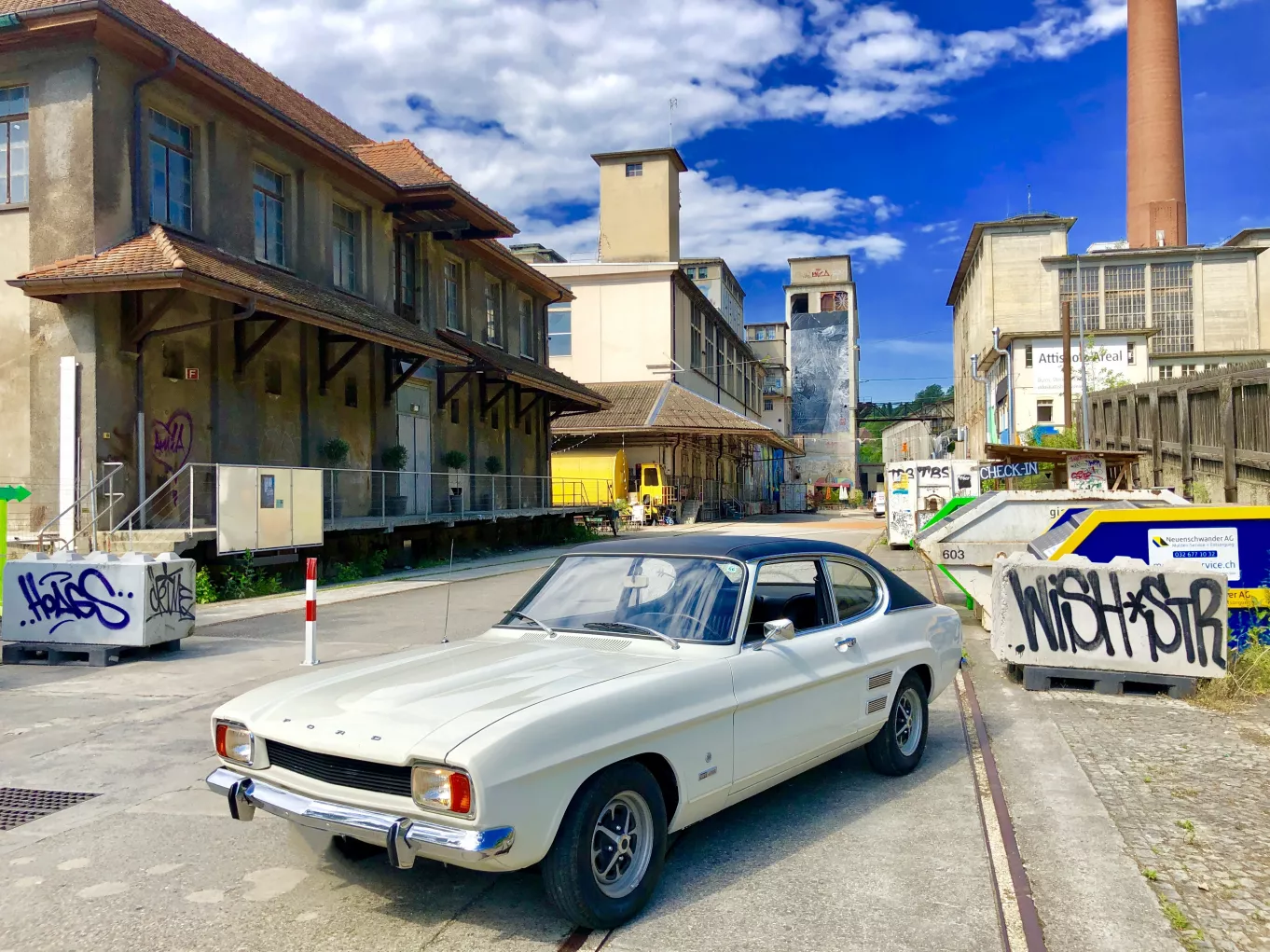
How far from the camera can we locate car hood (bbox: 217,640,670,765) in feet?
11.7

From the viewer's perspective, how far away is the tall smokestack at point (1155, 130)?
6431 centimetres

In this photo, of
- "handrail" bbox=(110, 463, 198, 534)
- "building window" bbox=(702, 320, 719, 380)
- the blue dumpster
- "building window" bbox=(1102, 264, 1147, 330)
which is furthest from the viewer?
"building window" bbox=(1102, 264, 1147, 330)

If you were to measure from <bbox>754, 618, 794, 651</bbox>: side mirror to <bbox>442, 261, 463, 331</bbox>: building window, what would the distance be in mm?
24802

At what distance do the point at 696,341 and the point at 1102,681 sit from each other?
169 ft

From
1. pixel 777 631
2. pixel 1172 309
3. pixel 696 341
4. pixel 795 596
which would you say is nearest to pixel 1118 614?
pixel 795 596

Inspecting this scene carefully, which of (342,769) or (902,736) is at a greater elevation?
(342,769)

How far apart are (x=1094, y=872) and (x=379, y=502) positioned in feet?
65.0

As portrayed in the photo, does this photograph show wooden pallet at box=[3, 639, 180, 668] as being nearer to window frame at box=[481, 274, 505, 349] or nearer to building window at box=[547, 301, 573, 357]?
window frame at box=[481, 274, 505, 349]

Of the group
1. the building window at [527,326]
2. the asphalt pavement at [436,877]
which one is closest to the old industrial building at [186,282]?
the building window at [527,326]

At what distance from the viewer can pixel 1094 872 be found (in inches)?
173

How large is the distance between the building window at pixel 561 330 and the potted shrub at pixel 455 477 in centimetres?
2549

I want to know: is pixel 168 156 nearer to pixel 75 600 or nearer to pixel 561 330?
pixel 75 600

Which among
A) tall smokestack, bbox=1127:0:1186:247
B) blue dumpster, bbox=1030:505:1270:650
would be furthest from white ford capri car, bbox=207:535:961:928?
tall smokestack, bbox=1127:0:1186:247

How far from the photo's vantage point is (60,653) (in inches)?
388
